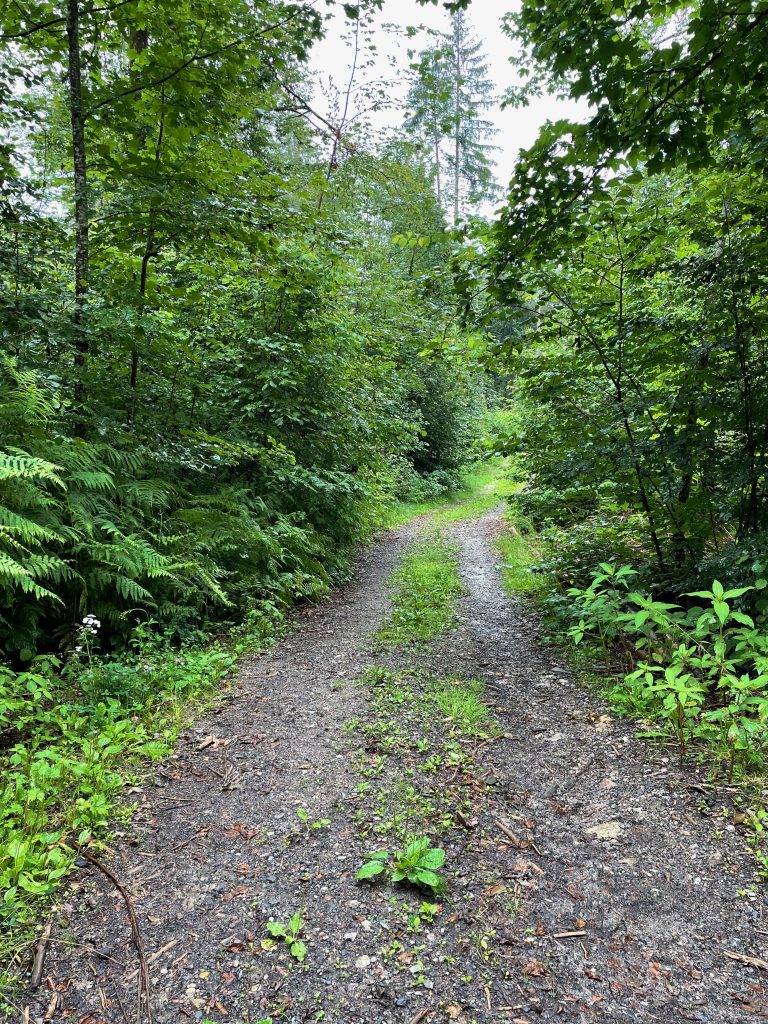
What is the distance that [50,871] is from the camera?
2289 millimetres

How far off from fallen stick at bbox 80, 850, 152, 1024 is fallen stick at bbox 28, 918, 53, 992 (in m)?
0.28

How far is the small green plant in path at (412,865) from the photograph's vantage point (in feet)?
7.75

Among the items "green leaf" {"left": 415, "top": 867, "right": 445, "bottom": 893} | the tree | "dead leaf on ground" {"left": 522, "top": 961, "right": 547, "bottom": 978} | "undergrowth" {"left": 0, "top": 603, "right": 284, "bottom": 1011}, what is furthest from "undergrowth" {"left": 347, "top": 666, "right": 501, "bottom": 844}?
the tree

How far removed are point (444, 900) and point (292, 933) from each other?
0.69m

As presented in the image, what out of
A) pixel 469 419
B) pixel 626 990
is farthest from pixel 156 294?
pixel 469 419

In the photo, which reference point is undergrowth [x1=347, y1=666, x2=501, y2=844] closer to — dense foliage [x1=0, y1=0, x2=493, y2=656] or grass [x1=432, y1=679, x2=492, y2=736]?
grass [x1=432, y1=679, x2=492, y2=736]

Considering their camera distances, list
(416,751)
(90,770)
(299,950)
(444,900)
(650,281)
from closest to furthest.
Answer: (299,950), (444,900), (90,770), (416,751), (650,281)

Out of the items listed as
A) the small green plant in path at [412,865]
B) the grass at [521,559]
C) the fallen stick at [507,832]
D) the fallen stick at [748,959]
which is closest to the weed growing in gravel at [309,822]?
the small green plant in path at [412,865]

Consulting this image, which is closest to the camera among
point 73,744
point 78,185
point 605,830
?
point 605,830

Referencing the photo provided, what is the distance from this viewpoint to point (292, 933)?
214 cm

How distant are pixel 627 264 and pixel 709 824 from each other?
15.7 feet

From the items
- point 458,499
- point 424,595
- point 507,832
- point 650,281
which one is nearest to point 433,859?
point 507,832

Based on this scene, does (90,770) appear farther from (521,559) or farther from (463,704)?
(521,559)

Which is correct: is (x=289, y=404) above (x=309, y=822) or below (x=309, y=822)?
above
